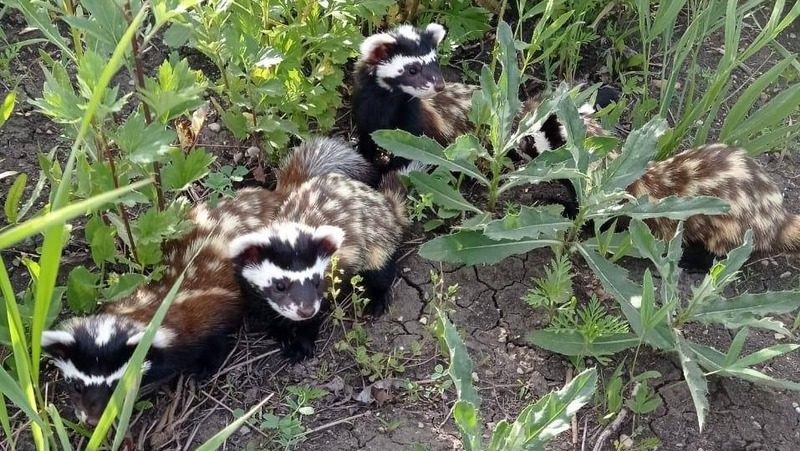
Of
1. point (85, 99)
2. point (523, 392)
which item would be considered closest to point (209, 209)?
point (85, 99)

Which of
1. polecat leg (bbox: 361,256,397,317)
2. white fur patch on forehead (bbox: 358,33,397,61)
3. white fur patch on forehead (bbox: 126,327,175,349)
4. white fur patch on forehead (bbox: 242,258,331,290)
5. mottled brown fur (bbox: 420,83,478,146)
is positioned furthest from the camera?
mottled brown fur (bbox: 420,83,478,146)

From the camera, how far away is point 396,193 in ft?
14.4

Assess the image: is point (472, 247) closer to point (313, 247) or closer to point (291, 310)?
point (313, 247)

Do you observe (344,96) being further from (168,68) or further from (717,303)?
(717,303)

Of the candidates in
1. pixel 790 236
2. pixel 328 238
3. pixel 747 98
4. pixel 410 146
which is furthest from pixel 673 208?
pixel 328 238

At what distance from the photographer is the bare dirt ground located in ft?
11.3

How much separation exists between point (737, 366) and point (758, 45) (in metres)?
1.66

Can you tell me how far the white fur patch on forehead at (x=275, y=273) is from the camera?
3.64m

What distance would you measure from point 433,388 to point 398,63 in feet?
6.28

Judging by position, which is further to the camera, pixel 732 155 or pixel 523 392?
pixel 732 155

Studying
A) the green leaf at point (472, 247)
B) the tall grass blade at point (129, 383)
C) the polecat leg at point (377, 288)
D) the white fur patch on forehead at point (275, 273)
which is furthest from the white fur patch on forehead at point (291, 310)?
the tall grass blade at point (129, 383)

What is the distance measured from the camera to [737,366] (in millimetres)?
3283

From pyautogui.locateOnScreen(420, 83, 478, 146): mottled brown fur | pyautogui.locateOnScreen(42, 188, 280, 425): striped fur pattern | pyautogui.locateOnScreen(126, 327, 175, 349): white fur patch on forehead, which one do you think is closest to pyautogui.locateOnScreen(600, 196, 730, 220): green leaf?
pyautogui.locateOnScreen(420, 83, 478, 146): mottled brown fur

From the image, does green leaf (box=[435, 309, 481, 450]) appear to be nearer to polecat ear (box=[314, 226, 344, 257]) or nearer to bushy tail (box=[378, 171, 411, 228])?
polecat ear (box=[314, 226, 344, 257])
